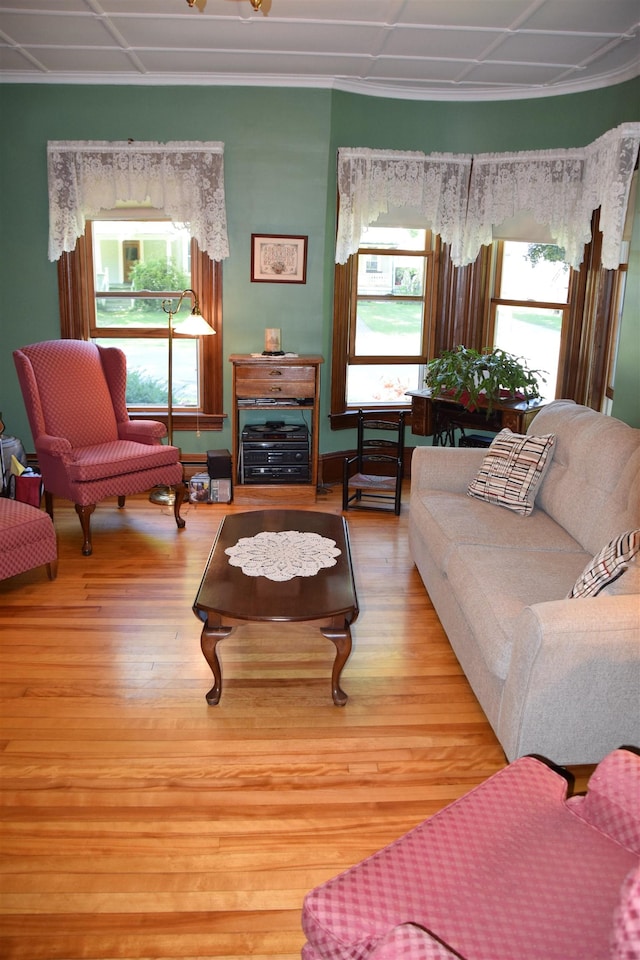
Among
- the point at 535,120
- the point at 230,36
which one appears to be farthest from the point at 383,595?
the point at 535,120

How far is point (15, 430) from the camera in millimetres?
6141

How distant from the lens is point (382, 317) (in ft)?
20.9

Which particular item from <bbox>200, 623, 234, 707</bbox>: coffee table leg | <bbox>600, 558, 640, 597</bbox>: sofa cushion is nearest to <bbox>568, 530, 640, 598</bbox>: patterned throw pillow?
<bbox>600, 558, 640, 597</bbox>: sofa cushion

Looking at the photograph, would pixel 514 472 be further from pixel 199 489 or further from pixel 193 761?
pixel 199 489

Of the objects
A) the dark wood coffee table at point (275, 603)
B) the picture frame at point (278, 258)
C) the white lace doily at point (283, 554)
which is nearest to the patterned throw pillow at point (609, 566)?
the dark wood coffee table at point (275, 603)

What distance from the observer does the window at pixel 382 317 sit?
20.4 ft

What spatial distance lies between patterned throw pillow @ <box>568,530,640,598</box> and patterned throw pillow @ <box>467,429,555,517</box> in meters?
1.29

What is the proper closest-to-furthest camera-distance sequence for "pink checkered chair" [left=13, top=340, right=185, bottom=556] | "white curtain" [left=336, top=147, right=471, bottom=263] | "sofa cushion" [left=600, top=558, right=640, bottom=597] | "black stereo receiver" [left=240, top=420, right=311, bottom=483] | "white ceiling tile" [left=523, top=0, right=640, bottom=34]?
"sofa cushion" [left=600, top=558, right=640, bottom=597] < "white ceiling tile" [left=523, top=0, right=640, bottom=34] < "pink checkered chair" [left=13, top=340, right=185, bottom=556] < "black stereo receiver" [left=240, top=420, right=311, bottom=483] < "white curtain" [left=336, top=147, right=471, bottom=263]

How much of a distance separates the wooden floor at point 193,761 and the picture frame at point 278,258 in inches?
102

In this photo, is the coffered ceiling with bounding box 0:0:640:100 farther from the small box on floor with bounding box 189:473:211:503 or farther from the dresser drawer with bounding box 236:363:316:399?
the small box on floor with bounding box 189:473:211:503

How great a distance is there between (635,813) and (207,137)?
520cm

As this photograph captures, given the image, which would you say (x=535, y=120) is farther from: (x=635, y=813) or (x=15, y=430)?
(x=635, y=813)

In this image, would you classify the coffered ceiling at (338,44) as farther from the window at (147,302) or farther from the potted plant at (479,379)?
the potted plant at (479,379)

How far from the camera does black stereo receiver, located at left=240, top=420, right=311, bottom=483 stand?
573cm
